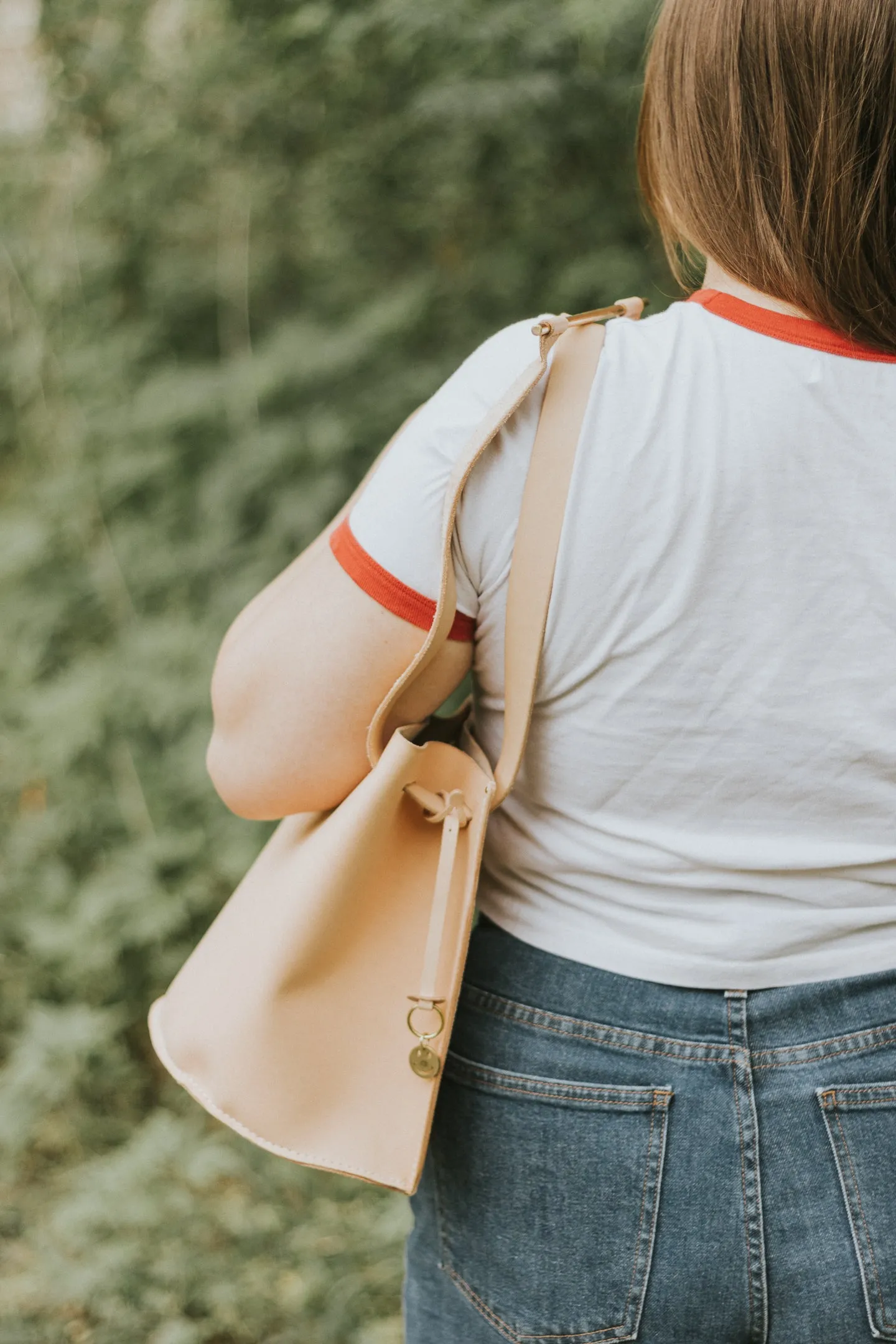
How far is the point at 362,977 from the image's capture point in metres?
1.06

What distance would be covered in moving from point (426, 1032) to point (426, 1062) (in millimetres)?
28

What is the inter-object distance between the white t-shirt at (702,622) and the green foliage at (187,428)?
1.37m

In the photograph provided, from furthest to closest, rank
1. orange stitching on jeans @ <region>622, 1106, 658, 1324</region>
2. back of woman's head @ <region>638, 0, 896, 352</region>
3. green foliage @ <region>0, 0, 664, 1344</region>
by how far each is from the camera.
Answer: green foliage @ <region>0, 0, 664, 1344</region>
orange stitching on jeans @ <region>622, 1106, 658, 1324</region>
back of woman's head @ <region>638, 0, 896, 352</region>

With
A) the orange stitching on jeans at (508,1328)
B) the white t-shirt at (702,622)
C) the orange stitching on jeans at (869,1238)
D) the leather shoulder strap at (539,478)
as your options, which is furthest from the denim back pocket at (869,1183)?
the leather shoulder strap at (539,478)

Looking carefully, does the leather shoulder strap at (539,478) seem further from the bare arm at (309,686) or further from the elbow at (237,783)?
the elbow at (237,783)

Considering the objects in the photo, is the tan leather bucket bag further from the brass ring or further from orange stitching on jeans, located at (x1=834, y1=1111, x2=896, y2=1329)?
orange stitching on jeans, located at (x1=834, y1=1111, x2=896, y2=1329)

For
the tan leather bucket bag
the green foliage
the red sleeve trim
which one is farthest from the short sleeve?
the green foliage

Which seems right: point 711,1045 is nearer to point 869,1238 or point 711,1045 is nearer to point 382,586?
point 869,1238

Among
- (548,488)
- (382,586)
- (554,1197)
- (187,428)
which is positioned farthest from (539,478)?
(187,428)

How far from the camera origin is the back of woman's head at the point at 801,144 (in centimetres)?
87

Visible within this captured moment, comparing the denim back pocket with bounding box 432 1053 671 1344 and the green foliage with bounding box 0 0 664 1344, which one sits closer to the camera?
the denim back pocket with bounding box 432 1053 671 1344

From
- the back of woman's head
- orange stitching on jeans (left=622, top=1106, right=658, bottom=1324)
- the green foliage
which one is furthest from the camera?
the green foliage

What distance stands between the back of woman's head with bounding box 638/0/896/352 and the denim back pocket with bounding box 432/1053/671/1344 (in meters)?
0.68

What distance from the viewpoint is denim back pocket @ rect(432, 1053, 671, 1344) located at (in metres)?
0.98
